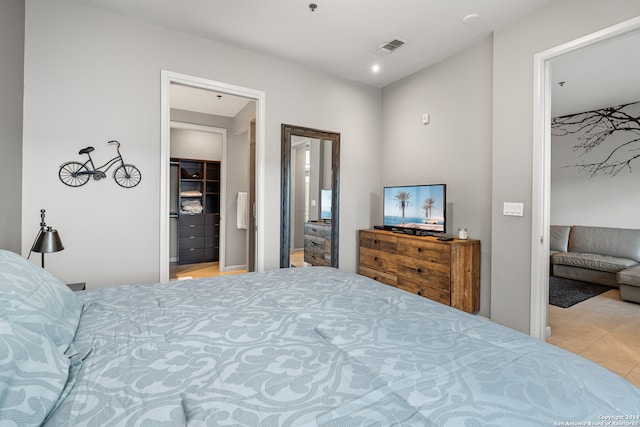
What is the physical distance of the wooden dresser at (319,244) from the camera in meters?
3.74

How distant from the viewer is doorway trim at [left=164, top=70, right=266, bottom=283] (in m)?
2.76

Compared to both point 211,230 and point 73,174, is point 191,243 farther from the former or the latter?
point 73,174

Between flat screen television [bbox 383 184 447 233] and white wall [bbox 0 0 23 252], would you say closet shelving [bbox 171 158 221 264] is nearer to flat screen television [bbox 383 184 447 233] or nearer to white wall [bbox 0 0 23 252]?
white wall [bbox 0 0 23 252]

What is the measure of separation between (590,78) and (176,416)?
5089 millimetres

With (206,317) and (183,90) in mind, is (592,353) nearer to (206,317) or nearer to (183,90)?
(206,317)

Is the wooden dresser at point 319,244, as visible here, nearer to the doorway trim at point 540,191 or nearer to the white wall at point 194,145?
the doorway trim at point 540,191

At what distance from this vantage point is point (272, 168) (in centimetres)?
335

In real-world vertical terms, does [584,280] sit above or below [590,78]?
below

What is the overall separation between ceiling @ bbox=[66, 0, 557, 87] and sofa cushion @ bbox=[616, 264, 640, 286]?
3.29m

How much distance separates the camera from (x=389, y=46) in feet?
10.0

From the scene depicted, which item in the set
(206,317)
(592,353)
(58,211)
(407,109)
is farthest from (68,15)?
(592,353)

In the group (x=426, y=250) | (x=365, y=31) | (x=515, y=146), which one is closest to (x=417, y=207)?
(x=426, y=250)

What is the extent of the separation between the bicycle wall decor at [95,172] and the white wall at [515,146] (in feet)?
10.8

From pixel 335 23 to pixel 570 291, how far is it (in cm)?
445
